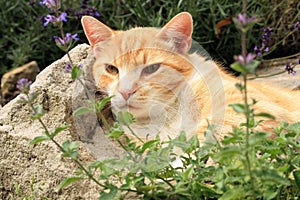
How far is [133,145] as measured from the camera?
1.72 meters

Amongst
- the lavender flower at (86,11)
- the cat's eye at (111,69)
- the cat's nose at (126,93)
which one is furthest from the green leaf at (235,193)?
the lavender flower at (86,11)

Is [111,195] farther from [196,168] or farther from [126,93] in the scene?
[126,93]

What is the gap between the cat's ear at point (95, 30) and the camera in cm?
243

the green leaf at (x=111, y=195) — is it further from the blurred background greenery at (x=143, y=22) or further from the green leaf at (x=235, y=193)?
the blurred background greenery at (x=143, y=22)

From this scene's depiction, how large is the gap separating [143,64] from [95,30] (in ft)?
0.89

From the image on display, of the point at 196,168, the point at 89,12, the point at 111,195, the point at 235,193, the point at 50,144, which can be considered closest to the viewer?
the point at 235,193

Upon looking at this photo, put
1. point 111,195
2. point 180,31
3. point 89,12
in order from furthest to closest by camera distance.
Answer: point 89,12 < point 180,31 < point 111,195

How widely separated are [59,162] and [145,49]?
60 centimetres

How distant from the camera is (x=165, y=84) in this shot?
2.35 metres

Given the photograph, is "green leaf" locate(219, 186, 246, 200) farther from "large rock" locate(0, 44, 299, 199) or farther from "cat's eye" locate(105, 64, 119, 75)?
"cat's eye" locate(105, 64, 119, 75)

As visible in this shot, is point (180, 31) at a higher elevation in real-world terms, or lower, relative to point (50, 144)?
higher

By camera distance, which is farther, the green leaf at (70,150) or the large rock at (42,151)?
the large rock at (42,151)

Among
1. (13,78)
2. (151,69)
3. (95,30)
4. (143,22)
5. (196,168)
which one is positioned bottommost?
(13,78)

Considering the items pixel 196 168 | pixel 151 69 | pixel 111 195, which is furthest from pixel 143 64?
pixel 111 195
